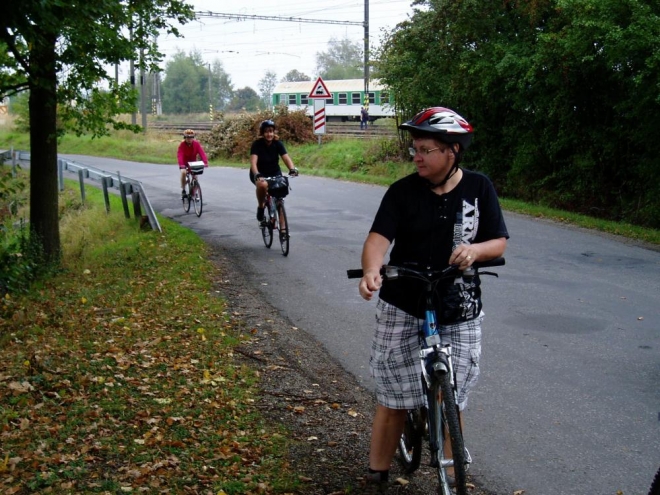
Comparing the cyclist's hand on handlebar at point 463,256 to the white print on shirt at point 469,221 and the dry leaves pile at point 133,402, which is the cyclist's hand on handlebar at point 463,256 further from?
the dry leaves pile at point 133,402

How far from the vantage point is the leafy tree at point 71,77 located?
12156 millimetres

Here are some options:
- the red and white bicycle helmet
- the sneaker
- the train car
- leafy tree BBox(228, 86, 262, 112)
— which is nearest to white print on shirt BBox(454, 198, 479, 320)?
the red and white bicycle helmet

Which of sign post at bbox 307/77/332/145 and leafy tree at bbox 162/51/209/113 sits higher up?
leafy tree at bbox 162/51/209/113

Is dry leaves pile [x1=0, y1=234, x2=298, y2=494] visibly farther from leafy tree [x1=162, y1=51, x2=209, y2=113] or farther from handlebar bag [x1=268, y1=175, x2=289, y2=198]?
leafy tree [x1=162, y1=51, x2=209, y2=113]

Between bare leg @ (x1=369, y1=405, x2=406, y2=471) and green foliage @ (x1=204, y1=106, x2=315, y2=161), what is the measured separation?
3509cm

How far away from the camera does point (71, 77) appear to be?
1305 centimetres

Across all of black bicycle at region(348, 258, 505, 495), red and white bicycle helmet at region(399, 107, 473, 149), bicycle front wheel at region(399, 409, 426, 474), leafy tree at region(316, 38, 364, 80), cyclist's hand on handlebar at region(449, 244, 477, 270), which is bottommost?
bicycle front wheel at region(399, 409, 426, 474)

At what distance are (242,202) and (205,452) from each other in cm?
1569

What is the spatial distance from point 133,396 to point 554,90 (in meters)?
15.3

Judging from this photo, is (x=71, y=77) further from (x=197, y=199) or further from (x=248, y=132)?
(x=248, y=132)

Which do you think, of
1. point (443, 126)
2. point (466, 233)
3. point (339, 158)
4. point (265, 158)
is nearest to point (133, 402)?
point (466, 233)

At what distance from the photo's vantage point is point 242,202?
2089 centimetres

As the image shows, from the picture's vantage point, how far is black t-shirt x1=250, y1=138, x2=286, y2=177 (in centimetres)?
1336

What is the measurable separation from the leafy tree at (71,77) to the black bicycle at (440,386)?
7.53 metres
